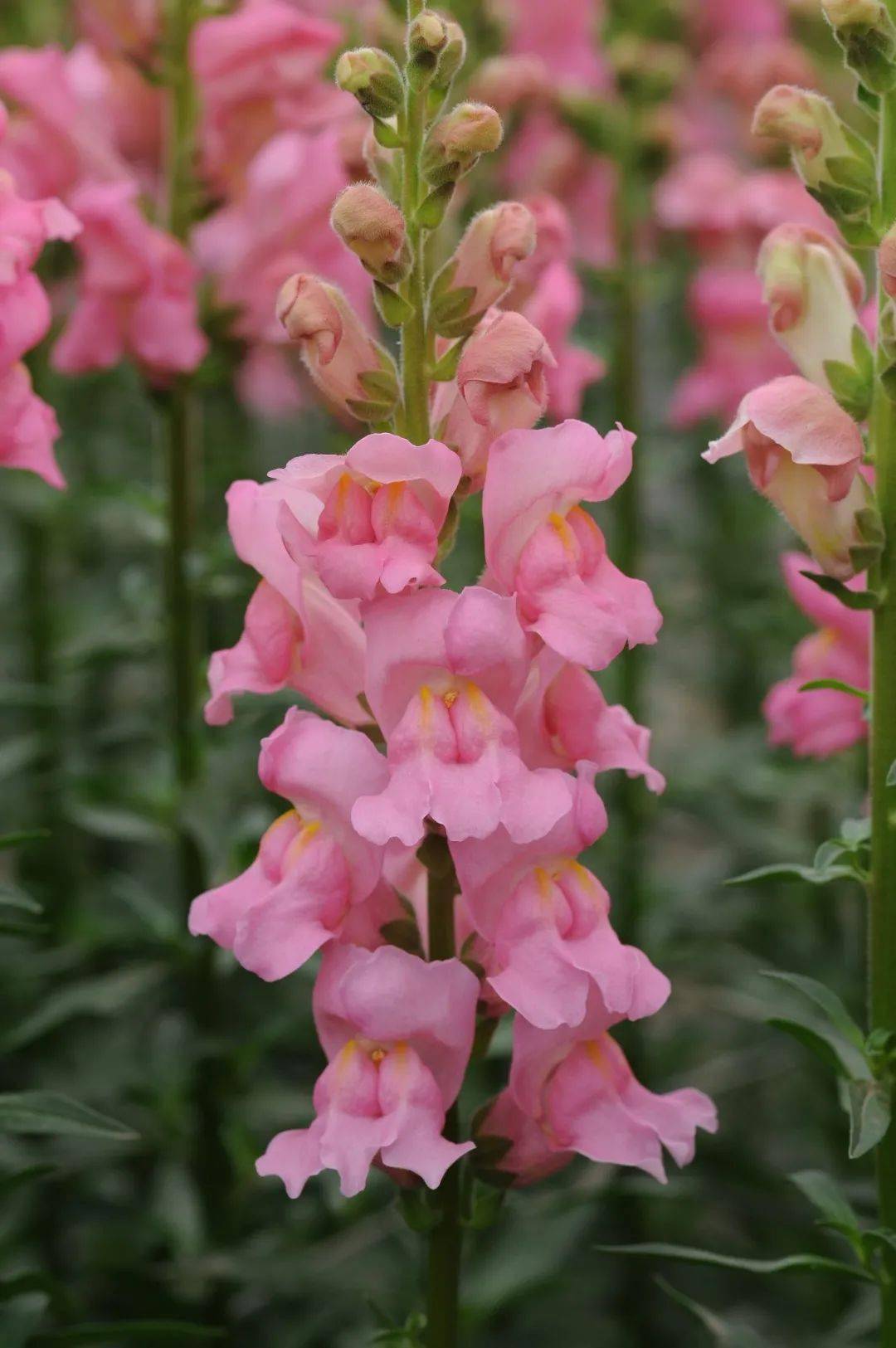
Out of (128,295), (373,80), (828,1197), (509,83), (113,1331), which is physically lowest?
(113,1331)

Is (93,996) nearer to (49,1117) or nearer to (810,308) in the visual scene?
(49,1117)

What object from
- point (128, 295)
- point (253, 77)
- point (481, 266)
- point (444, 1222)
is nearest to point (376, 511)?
point (481, 266)

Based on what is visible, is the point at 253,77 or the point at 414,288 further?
the point at 253,77

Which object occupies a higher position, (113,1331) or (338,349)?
(338,349)

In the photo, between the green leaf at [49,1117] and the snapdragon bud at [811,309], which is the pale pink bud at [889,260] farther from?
the green leaf at [49,1117]

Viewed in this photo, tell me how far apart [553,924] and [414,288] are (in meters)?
0.46

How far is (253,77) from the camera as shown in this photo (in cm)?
191

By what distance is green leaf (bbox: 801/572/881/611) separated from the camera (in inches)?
47.4

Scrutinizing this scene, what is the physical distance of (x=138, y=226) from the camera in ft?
5.82

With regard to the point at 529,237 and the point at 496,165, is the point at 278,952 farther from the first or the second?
the point at 496,165

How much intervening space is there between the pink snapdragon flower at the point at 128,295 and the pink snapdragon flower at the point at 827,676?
75 cm

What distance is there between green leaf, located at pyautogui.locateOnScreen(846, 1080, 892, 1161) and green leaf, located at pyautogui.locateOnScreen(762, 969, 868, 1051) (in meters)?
0.02

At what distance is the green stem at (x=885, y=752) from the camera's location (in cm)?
121

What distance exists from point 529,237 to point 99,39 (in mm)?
1273
